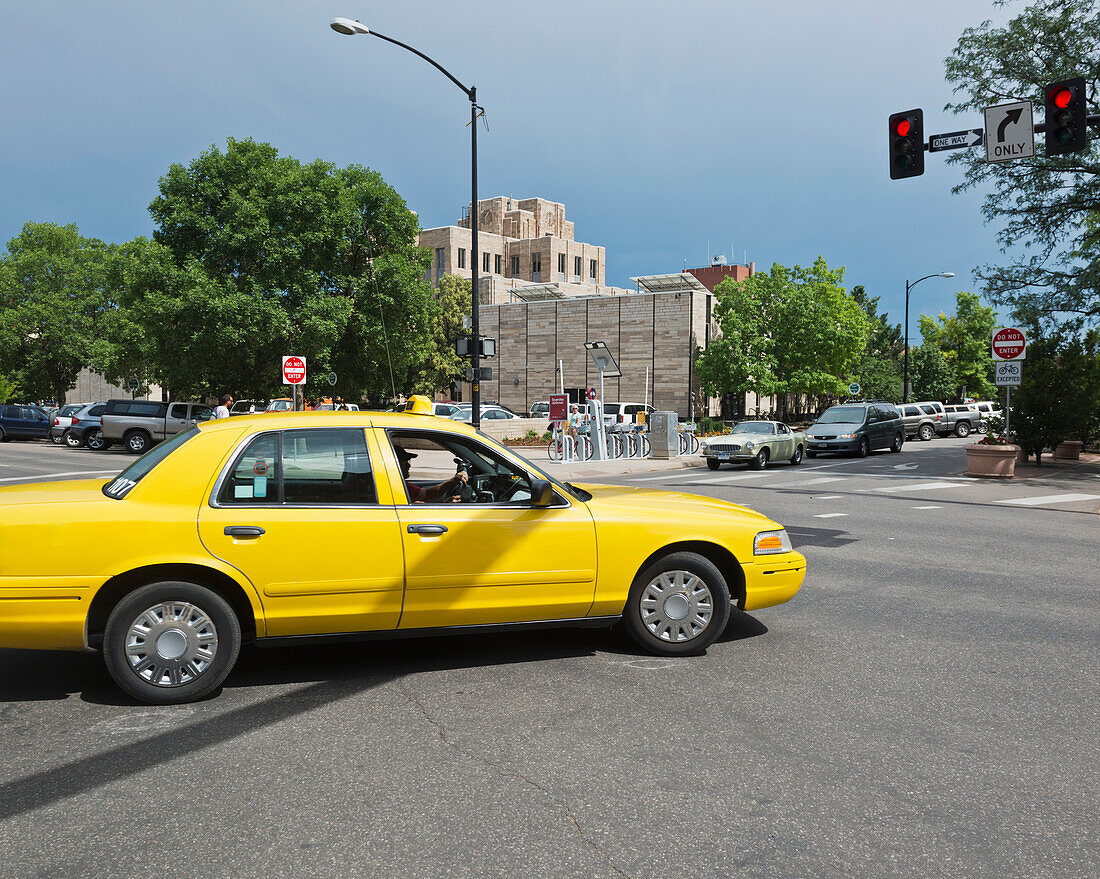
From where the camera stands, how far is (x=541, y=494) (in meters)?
5.25

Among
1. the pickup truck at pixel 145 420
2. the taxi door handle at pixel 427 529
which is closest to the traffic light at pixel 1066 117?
the taxi door handle at pixel 427 529

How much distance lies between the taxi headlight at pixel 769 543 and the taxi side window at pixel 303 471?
8.17ft

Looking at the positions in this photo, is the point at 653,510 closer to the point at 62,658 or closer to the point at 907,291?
the point at 62,658

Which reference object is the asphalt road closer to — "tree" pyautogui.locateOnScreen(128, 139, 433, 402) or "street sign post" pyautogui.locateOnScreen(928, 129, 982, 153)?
"street sign post" pyautogui.locateOnScreen(928, 129, 982, 153)

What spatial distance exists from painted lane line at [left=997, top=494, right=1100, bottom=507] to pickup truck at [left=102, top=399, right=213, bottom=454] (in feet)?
76.7

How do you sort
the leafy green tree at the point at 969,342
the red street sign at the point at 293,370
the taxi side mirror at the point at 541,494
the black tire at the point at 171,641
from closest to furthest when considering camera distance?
the black tire at the point at 171,641, the taxi side mirror at the point at 541,494, the red street sign at the point at 293,370, the leafy green tree at the point at 969,342

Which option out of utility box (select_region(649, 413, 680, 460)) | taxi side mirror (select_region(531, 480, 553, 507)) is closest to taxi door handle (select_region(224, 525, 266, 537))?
taxi side mirror (select_region(531, 480, 553, 507))

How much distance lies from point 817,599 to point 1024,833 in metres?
4.00

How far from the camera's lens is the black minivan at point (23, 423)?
36906 mm

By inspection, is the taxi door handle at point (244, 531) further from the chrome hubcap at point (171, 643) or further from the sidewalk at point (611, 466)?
the sidewalk at point (611, 466)

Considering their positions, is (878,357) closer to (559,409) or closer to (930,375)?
(930,375)

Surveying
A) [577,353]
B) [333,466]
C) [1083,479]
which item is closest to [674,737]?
[333,466]

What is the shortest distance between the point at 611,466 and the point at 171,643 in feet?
61.3

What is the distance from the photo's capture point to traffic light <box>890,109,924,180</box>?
14.4m
